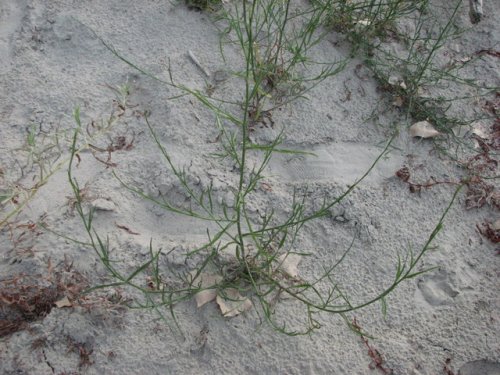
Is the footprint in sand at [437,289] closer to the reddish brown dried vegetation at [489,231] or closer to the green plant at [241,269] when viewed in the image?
the green plant at [241,269]

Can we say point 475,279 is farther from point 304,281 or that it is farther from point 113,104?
point 113,104

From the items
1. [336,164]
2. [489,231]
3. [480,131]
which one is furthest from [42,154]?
[480,131]

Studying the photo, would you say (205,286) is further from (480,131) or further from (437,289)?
(480,131)

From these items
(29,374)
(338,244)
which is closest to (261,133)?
(338,244)

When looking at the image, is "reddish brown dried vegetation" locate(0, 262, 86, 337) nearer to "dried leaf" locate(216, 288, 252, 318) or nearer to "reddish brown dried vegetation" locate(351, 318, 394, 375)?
"dried leaf" locate(216, 288, 252, 318)

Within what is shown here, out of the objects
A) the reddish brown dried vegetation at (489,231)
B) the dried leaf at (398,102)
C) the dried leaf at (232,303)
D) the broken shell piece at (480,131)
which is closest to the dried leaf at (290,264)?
the dried leaf at (232,303)

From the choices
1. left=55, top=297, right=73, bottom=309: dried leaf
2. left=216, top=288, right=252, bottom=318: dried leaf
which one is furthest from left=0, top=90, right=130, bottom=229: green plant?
left=216, top=288, right=252, bottom=318: dried leaf

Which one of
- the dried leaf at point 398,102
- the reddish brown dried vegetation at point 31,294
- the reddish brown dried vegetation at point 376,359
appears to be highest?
the dried leaf at point 398,102
